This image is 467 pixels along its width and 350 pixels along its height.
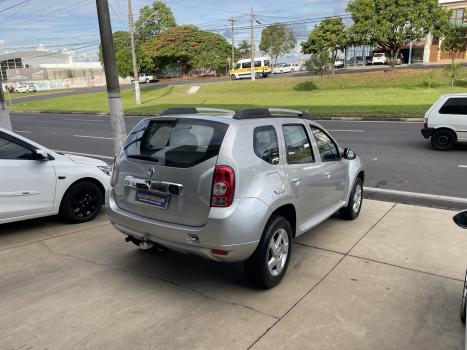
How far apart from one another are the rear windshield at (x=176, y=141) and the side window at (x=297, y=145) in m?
0.87

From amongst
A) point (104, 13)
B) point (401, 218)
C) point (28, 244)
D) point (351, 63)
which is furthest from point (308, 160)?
point (351, 63)

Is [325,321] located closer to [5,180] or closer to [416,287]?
[416,287]

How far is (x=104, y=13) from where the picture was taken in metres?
7.29

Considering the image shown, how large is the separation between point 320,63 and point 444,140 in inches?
951

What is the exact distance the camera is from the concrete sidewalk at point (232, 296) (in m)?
3.20

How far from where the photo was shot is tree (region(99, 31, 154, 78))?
50.2m

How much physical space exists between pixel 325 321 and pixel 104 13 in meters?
6.39

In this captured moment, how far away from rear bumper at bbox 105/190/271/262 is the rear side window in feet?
32.1

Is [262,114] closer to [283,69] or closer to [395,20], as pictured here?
[395,20]

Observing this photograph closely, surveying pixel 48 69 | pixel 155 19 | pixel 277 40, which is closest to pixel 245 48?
pixel 277 40

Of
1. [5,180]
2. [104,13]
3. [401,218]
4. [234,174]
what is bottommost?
[401,218]

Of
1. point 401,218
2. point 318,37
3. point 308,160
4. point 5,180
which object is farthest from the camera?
point 318,37

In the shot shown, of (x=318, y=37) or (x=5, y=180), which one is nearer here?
(x=5, y=180)

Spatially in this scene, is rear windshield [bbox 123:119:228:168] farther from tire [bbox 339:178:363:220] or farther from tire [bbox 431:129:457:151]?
tire [bbox 431:129:457:151]
